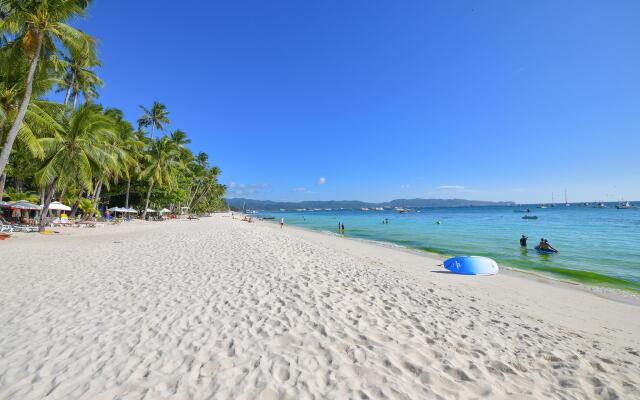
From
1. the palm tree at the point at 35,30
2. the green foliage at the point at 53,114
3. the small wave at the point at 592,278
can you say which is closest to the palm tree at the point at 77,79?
the green foliage at the point at 53,114

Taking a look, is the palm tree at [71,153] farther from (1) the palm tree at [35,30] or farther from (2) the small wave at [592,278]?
(2) the small wave at [592,278]

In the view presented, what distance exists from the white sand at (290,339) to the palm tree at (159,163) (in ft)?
94.5

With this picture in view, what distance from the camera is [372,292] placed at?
624 cm

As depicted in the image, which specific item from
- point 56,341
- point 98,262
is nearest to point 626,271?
point 56,341

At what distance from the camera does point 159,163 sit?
34000mm

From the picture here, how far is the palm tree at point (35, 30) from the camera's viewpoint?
1062cm

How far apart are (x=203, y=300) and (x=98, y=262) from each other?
17.8ft

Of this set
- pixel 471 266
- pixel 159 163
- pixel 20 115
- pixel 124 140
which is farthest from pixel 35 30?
pixel 159 163

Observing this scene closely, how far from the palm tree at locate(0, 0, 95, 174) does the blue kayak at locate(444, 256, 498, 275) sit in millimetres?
16853

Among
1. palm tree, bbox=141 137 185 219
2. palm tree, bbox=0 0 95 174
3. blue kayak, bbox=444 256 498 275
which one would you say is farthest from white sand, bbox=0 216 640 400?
palm tree, bbox=141 137 185 219

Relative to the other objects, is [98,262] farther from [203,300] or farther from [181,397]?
[181,397]

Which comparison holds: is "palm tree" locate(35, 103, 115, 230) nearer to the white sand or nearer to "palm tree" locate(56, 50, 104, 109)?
"palm tree" locate(56, 50, 104, 109)

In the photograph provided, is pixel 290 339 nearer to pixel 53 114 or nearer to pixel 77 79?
pixel 53 114

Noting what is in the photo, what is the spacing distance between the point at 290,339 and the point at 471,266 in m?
8.90
